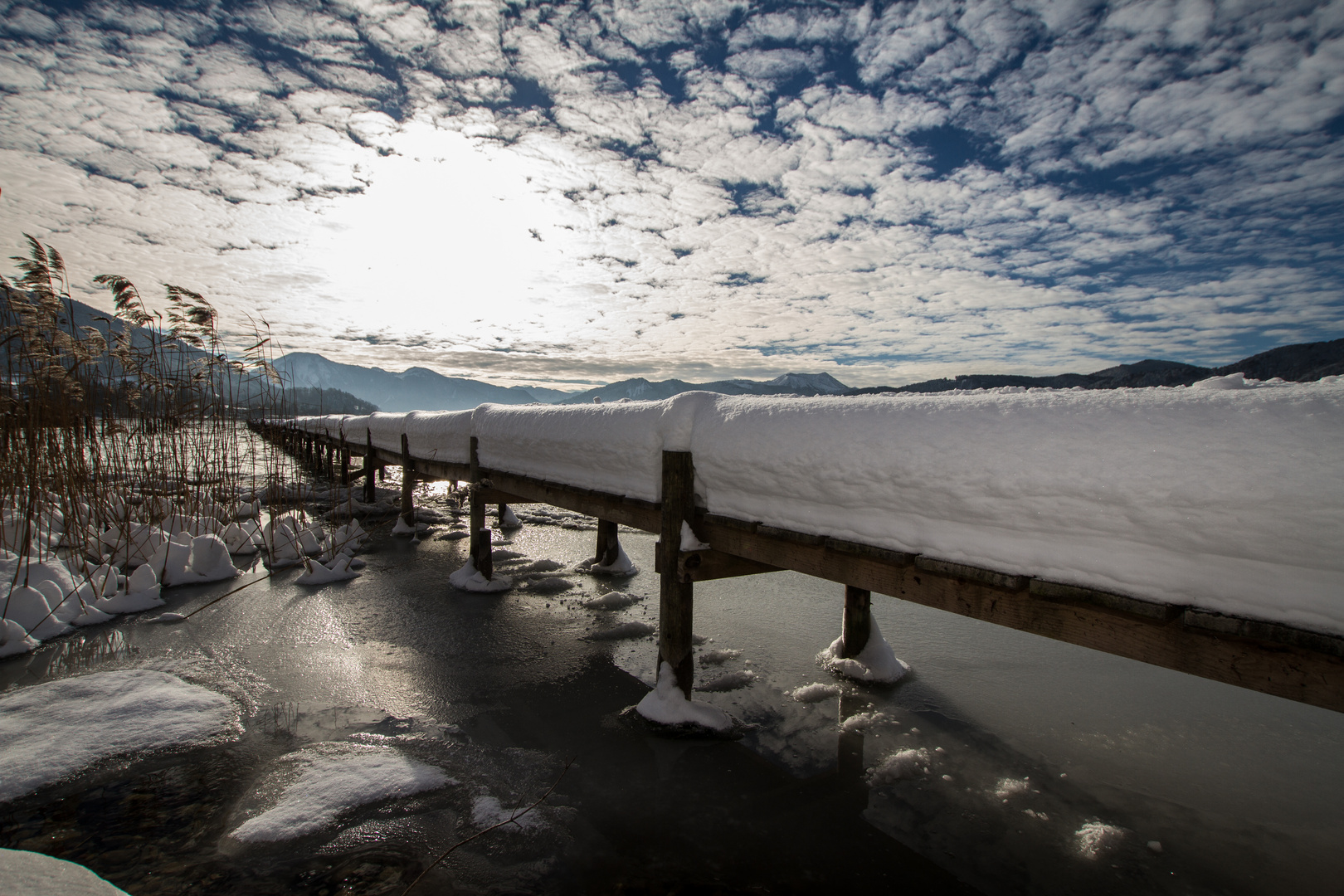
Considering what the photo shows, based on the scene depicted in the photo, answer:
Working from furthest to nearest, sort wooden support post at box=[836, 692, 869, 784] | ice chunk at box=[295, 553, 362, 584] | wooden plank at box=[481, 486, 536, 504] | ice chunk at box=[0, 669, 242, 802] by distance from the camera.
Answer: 1. ice chunk at box=[295, 553, 362, 584]
2. wooden plank at box=[481, 486, 536, 504]
3. wooden support post at box=[836, 692, 869, 784]
4. ice chunk at box=[0, 669, 242, 802]

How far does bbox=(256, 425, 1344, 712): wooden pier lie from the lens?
157 cm

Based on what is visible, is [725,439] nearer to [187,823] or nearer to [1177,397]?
[1177,397]

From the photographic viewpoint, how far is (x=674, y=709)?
3.88m

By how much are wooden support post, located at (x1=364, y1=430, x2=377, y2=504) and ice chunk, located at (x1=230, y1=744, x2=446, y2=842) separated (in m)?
9.69

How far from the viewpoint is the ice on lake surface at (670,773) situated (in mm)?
2648

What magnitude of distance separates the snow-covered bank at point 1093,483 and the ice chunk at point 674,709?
1570 mm

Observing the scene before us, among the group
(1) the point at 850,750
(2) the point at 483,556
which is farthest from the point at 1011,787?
(2) the point at 483,556

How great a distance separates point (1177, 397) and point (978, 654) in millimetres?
4478

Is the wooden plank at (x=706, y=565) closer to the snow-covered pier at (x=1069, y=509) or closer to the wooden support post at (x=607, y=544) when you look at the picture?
the snow-covered pier at (x=1069, y=509)

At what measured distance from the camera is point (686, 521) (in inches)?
139

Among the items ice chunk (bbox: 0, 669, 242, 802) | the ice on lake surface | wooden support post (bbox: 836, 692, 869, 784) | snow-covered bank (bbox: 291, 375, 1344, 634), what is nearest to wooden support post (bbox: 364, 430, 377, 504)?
the ice on lake surface

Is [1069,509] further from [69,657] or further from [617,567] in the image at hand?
[69,657]

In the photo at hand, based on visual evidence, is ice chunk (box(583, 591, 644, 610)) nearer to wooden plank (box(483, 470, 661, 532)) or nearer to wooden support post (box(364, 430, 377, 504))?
wooden plank (box(483, 470, 661, 532))

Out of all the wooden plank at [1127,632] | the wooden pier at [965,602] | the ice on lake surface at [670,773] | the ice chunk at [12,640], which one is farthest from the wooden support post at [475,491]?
the wooden plank at [1127,632]
